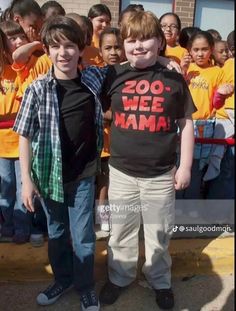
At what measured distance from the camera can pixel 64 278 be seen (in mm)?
2596

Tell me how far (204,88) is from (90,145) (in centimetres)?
122

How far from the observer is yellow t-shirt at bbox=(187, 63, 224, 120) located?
123 inches

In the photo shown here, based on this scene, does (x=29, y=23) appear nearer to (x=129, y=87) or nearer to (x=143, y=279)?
(x=129, y=87)

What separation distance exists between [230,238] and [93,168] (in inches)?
55.9

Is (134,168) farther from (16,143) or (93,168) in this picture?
(16,143)

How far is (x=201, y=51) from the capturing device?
3295 mm

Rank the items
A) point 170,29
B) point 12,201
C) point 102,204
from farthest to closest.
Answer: point 170,29, point 102,204, point 12,201

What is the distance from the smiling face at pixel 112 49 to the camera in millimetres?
2969

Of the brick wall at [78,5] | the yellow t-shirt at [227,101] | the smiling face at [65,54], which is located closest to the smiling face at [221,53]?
the yellow t-shirt at [227,101]

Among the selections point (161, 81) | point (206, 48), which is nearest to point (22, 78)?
point (161, 81)

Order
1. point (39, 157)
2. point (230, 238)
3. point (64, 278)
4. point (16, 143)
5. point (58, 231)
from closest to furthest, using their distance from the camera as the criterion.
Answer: point (39, 157) → point (58, 231) → point (64, 278) → point (16, 143) → point (230, 238)

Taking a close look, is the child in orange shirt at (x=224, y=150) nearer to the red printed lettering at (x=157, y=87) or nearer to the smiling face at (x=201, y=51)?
the smiling face at (x=201, y=51)

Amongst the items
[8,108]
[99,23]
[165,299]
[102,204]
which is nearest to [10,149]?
[8,108]
